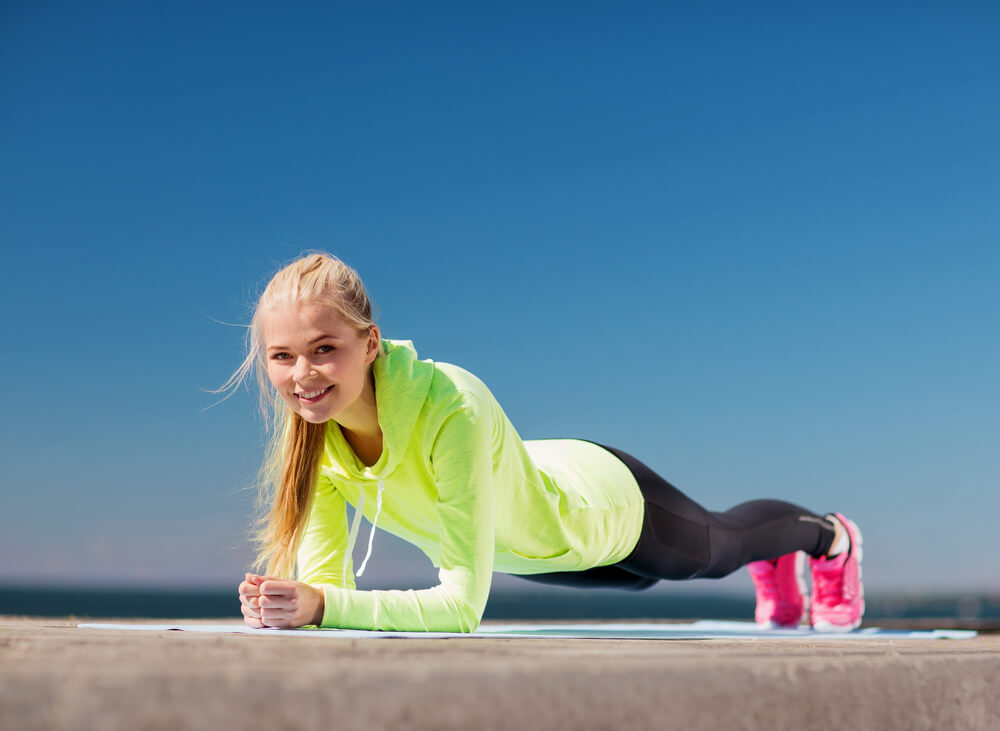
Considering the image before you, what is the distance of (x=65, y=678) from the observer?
2.28 feet

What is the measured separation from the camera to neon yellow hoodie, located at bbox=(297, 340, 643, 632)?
203 centimetres

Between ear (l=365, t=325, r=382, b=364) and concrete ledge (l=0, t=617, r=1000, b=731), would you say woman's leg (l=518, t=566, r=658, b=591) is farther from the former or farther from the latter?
concrete ledge (l=0, t=617, r=1000, b=731)

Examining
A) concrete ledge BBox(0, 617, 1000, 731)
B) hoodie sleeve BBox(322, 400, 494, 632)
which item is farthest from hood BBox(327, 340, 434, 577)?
concrete ledge BBox(0, 617, 1000, 731)

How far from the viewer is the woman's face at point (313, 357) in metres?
2.15

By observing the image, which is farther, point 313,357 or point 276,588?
point 313,357

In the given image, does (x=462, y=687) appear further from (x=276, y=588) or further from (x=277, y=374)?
(x=277, y=374)

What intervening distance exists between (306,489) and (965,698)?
1.83 metres

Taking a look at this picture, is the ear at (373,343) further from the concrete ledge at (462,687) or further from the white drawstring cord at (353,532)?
the concrete ledge at (462,687)

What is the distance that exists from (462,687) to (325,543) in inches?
A: 77.0

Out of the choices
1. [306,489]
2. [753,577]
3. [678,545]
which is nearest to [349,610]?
[306,489]

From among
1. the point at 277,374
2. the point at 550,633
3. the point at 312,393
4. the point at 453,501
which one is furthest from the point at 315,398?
the point at 550,633

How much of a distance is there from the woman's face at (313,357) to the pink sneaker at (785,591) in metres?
2.44

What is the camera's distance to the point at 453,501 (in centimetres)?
213

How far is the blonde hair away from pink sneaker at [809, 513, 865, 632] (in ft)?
7.94
